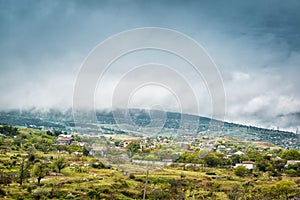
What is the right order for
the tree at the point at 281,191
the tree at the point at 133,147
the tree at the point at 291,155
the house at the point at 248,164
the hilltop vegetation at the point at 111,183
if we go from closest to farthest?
the hilltop vegetation at the point at 111,183 → the tree at the point at 281,191 → the tree at the point at 133,147 → the house at the point at 248,164 → the tree at the point at 291,155

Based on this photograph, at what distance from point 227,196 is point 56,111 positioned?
402 feet

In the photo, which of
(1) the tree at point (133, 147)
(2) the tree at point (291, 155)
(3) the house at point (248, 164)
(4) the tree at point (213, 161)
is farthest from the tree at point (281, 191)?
(2) the tree at point (291, 155)

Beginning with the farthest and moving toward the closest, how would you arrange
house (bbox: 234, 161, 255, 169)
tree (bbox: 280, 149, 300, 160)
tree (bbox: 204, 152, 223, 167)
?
tree (bbox: 280, 149, 300, 160) < house (bbox: 234, 161, 255, 169) < tree (bbox: 204, 152, 223, 167)

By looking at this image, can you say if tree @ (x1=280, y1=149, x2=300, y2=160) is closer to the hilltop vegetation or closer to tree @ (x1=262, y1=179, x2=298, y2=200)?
the hilltop vegetation

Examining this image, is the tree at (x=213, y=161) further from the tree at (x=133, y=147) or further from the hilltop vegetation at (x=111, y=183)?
the tree at (x=133, y=147)

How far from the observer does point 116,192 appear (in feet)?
54.4

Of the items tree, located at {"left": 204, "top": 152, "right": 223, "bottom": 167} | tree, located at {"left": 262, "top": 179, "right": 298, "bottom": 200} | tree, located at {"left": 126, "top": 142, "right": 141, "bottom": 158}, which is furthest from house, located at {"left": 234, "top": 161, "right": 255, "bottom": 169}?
tree, located at {"left": 262, "top": 179, "right": 298, "bottom": 200}

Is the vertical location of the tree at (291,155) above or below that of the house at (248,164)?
above

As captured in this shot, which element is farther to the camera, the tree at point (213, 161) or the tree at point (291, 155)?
the tree at point (291, 155)

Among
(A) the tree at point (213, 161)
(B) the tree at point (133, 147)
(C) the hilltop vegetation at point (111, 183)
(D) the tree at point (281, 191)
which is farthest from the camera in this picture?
(A) the tree at point (213, 161)

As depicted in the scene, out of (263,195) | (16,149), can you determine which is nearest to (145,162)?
(263,195)

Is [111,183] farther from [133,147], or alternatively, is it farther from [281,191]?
[133,147]

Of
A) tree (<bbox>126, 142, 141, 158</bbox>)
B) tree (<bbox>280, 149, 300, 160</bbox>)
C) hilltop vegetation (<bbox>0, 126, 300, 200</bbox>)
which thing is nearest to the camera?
hilltop vegetation (<bbox>0, 126, 300, 200</bbox>)

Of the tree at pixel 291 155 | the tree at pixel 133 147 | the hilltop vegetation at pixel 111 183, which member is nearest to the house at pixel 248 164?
the hilltop vegetation at pixel 111 183
